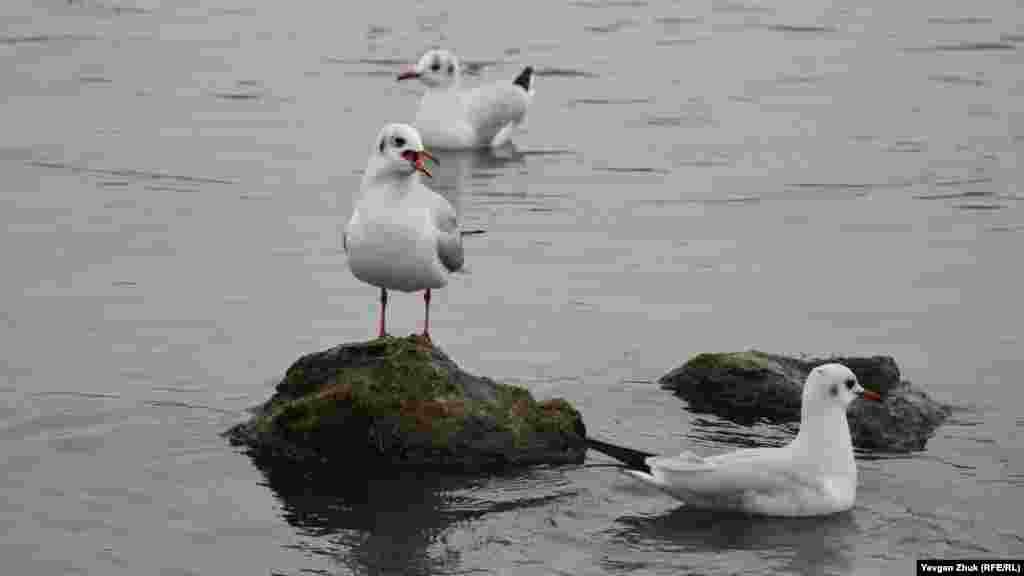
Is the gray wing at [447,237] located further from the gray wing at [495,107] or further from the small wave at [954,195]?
the gray wing at [495,107]

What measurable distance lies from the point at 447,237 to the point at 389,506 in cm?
246

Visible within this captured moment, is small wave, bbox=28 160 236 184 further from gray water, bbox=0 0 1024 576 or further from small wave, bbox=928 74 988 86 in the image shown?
small wave, bbox=928 74 988 86

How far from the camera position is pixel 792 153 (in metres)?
20.3

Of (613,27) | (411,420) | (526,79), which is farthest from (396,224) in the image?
(613,27)

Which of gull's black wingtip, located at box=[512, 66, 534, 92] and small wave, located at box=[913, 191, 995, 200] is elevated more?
gull's black wingtip, located at box=[512, 66, 534, 92]

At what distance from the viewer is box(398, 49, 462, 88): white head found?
72.1ft

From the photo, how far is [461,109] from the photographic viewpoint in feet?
71.6

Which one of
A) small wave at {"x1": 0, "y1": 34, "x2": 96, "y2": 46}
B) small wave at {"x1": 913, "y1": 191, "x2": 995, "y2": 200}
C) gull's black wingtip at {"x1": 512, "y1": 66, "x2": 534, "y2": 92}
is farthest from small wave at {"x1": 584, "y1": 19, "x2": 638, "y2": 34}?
small wave at {"x1": 913, "y1": 191, "x2": 995, "y2": 200}

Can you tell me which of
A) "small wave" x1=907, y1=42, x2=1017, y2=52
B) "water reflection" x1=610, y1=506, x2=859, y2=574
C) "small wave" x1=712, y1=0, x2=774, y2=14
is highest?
"small wave" x1=712, y1=0, x2=774, y2=14

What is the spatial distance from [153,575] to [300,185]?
10.0m

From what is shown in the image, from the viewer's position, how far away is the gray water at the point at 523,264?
370 inches

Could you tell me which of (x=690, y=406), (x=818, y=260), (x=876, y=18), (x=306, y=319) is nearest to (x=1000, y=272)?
(x=818, y=260)

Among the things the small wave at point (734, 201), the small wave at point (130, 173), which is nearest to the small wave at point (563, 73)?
the small wave at point (734, 201)

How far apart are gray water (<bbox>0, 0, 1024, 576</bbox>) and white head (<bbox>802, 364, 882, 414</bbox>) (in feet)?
1.92
